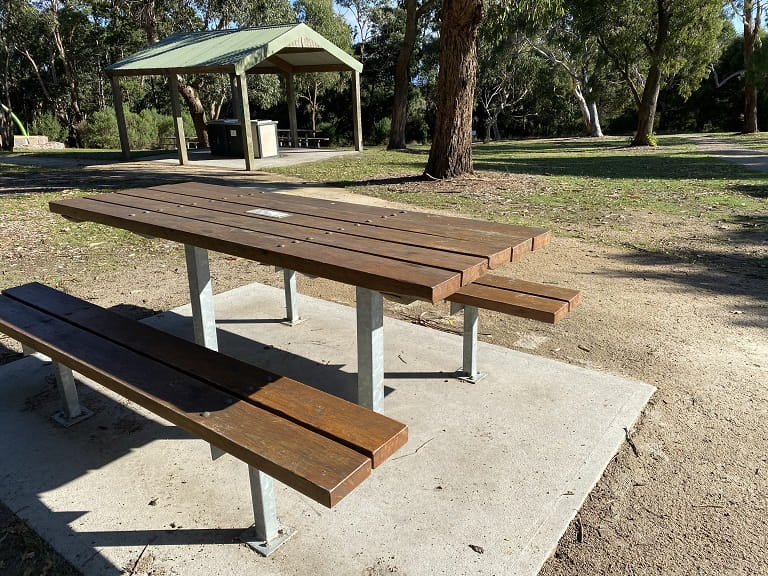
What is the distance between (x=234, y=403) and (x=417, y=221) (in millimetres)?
1321

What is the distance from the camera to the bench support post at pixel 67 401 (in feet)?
9.55

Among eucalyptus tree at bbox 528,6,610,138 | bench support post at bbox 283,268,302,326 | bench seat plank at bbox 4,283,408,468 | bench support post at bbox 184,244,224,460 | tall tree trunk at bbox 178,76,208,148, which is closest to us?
bench seat plank at bbox 4,283,408,468

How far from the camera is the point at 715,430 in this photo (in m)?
2.93

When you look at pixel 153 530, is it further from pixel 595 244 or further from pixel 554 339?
pixel 595 244

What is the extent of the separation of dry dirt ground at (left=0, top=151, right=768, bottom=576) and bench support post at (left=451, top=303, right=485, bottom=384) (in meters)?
0.66

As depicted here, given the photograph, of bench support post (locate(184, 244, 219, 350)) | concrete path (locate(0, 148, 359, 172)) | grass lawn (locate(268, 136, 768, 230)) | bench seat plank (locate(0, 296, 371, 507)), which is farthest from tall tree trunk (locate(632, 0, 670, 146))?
bench seat plank (locate(0, 296, 371, 507))

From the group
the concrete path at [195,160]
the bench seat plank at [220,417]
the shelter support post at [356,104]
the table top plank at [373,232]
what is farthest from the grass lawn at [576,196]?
the bench seat plank at [220,417]

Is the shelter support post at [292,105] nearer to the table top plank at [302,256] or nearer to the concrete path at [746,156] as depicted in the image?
the concrete path at [746,156]

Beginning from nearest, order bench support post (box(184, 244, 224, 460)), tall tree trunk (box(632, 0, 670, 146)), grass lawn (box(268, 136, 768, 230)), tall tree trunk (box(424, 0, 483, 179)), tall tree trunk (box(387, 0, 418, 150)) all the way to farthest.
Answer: bench support post (box(184, 244, 224, 460)) < grass lawn (box(268, 136, 768, 230)) < tall tree trunk (box(424, 0, 483, 179)) < tall tree trunk (box(387, 0, 418, 150)) < tall tree trunk (box(632, 0, 670, 146))

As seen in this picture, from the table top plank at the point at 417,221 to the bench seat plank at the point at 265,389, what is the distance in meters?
0.94

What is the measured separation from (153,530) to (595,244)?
5.69 meters

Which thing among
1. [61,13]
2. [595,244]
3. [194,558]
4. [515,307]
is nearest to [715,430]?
[515,307]

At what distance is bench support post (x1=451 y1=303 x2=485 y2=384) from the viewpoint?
3.31 metres

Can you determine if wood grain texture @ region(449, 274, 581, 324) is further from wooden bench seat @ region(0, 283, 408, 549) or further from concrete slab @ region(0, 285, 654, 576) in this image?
wooden bench seat @ region(0, 283, 408, 549)
